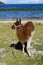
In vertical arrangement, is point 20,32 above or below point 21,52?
above

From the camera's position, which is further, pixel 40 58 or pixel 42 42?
pixel 42 42

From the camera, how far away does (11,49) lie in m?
12.2

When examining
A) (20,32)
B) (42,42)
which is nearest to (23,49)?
(20,32)

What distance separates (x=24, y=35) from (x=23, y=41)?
1.01 ft

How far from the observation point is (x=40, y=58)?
11352 millimetres

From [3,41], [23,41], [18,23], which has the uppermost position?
[18,23]

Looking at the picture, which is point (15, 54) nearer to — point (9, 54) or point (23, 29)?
point (9, 54)

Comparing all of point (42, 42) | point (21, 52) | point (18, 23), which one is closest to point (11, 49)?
point (21, 52)

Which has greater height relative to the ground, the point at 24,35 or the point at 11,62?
the point at 24,35

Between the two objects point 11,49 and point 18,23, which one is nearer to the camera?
point 18,23

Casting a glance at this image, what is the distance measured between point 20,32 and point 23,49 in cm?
91

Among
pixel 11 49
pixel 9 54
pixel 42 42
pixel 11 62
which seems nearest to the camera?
pixel 11 62

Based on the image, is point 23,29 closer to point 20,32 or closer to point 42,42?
point 20,32

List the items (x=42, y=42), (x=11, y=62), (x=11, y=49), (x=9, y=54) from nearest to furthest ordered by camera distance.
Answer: (x=11, y=62), (x=9, y=54), (x=11, y=49), (x=42, y=42)
